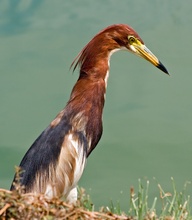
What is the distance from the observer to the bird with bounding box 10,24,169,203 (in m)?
5.02

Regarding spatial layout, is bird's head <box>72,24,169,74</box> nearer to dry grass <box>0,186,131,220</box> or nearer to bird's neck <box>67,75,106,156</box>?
bird's neck <box>67,75,106,156</box>

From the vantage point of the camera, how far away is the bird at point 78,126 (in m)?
5.02

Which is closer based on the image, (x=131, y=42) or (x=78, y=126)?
(x=78, y=126)

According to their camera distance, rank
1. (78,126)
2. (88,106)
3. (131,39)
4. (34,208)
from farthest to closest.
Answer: (131,39)
(88,106)
(78,126)
(34,208)

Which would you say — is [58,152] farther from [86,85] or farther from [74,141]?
[86,85]

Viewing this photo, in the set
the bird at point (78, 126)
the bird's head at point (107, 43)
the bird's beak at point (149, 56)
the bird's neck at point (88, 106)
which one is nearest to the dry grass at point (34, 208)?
the bird at point (78, 126)

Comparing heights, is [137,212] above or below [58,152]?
below

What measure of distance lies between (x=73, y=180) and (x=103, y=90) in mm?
889

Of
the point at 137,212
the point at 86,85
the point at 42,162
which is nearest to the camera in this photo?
the point at 137,212

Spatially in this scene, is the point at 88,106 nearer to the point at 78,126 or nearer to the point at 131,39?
the point at 78,126

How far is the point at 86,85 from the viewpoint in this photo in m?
5.41

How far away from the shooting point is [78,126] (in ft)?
17.0

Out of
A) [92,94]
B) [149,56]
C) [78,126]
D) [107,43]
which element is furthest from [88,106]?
Result: [149,56]

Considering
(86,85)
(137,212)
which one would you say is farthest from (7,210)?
(86,85)
